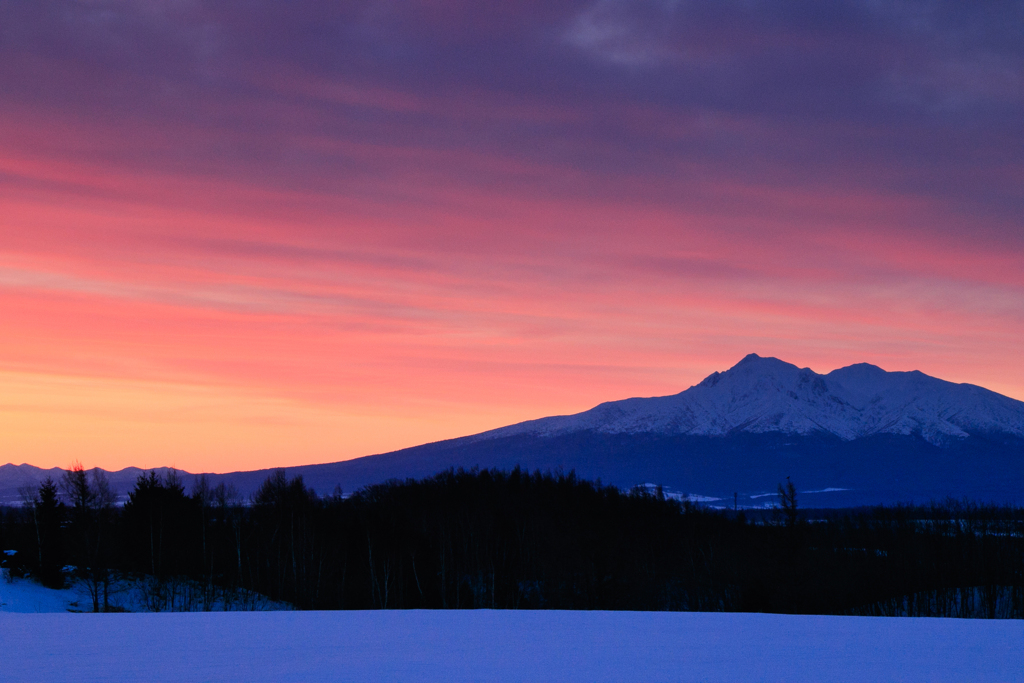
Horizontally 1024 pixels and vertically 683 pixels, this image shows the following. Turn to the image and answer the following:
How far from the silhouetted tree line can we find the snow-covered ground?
3098cm

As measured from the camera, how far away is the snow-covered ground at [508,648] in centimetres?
2088

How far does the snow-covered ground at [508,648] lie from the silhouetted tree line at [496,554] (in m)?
31.0

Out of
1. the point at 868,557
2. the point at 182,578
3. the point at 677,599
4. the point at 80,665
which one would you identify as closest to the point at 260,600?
the point at 182,578

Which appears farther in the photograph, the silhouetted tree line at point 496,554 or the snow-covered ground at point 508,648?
the silhouetted tree line at point 496,554

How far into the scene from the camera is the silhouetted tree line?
7006 centimetres

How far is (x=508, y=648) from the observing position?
25281 mm

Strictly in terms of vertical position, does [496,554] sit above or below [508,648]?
below

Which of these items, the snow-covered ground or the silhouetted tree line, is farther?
the silhouetted tree line

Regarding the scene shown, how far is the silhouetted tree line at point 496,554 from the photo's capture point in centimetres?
7006

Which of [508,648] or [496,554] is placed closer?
[508,648]

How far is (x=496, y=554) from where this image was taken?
289 ft

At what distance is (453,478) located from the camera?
139 metres

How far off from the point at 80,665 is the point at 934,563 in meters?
90.6

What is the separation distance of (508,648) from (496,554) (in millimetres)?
63832
